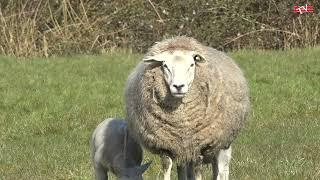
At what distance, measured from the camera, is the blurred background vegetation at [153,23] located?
683 inches

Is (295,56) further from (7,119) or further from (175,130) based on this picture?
(175,130)

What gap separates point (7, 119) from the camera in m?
10.8

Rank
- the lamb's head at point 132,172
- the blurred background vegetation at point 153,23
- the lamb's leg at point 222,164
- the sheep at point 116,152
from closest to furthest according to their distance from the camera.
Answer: the lamb's head at point 132,172 → the sheep at point 116,152 → the lamb's leg at point 222,164 → the blurred background vegetation at point 153,23

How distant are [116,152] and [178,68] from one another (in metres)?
1.25

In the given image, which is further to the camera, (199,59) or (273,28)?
(273,28)

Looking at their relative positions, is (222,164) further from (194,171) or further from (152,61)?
(152,61)

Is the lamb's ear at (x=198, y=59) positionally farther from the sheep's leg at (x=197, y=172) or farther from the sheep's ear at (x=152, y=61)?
the sheep's leg at (x=197, y=172)

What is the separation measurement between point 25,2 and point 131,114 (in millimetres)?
12237

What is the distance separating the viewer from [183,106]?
18.7 ft

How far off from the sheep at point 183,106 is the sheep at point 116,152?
0.35 metres

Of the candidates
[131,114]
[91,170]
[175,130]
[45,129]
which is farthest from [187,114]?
[45,129]

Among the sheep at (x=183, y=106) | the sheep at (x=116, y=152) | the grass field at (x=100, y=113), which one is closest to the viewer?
the sheep at (x=183, y=106)

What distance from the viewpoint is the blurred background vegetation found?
17.4m

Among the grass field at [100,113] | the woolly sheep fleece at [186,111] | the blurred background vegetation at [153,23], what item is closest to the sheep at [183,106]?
the woolly sheep fleece at [186,111]
